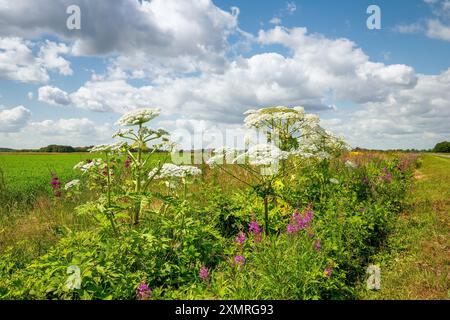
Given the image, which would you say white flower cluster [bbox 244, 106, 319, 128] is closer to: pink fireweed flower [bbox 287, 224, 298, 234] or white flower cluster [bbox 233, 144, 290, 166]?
white flower cluster [bbox 233, 144, 290, 166]

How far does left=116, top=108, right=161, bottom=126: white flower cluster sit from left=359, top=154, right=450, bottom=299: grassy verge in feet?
11.9

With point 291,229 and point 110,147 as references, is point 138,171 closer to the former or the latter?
point 110,147

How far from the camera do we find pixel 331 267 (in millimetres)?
4523

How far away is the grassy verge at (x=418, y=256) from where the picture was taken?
484 centimetres

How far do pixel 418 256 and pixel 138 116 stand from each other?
5.08 metres

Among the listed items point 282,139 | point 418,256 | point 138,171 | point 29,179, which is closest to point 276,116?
point 282,139

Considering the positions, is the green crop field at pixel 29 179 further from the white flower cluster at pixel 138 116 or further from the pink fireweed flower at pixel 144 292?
the pink fireweed flower at pixel 144 292

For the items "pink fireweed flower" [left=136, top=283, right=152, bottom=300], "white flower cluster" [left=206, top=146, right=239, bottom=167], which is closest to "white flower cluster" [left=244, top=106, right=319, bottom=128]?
"white flower cluster" [left=206, top=146, right=239, bottom=167]

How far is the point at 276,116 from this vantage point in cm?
629

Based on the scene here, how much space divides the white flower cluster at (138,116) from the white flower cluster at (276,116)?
2.17m

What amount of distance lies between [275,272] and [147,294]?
1.44 meters
